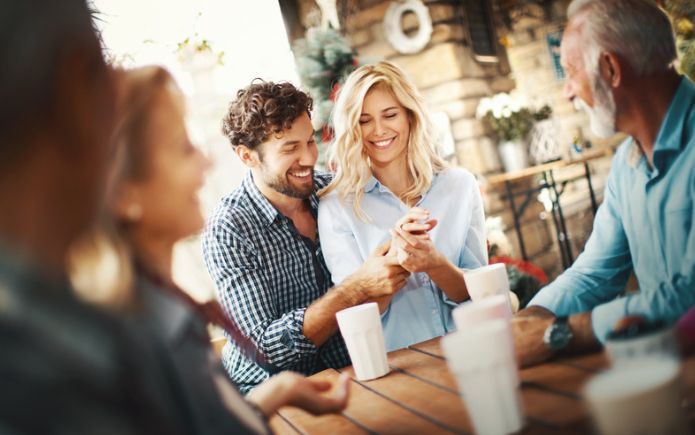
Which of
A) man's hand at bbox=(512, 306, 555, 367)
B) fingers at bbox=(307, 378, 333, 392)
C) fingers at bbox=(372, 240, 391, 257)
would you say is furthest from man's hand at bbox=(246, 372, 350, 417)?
fingers at bbox=(372, 240, 391, 257)

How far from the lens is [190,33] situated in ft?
6.60

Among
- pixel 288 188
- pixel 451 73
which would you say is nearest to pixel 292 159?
pixel 288 188

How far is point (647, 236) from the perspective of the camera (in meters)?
0.78

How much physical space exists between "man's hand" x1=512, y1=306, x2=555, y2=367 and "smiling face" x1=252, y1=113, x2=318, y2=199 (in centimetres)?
71

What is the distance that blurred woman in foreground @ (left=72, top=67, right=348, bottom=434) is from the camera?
520 mm

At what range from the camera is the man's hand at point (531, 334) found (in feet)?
2.80

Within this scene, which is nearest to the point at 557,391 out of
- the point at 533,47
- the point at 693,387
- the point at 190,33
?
the point at 693,387

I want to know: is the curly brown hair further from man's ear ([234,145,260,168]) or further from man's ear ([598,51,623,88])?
man's ear ([598,51,623,88])

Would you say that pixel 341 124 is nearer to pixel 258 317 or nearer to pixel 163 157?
pixel 258 317

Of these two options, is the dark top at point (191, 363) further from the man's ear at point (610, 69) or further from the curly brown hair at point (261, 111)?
the curly brown hair at point (261, 111)

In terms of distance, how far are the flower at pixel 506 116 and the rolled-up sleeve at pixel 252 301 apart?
50.5 inches

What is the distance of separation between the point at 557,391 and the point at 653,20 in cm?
48

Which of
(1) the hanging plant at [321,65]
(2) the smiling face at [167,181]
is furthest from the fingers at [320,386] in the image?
(1) the hanging plant at [321,65]

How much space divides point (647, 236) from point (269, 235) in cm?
95
